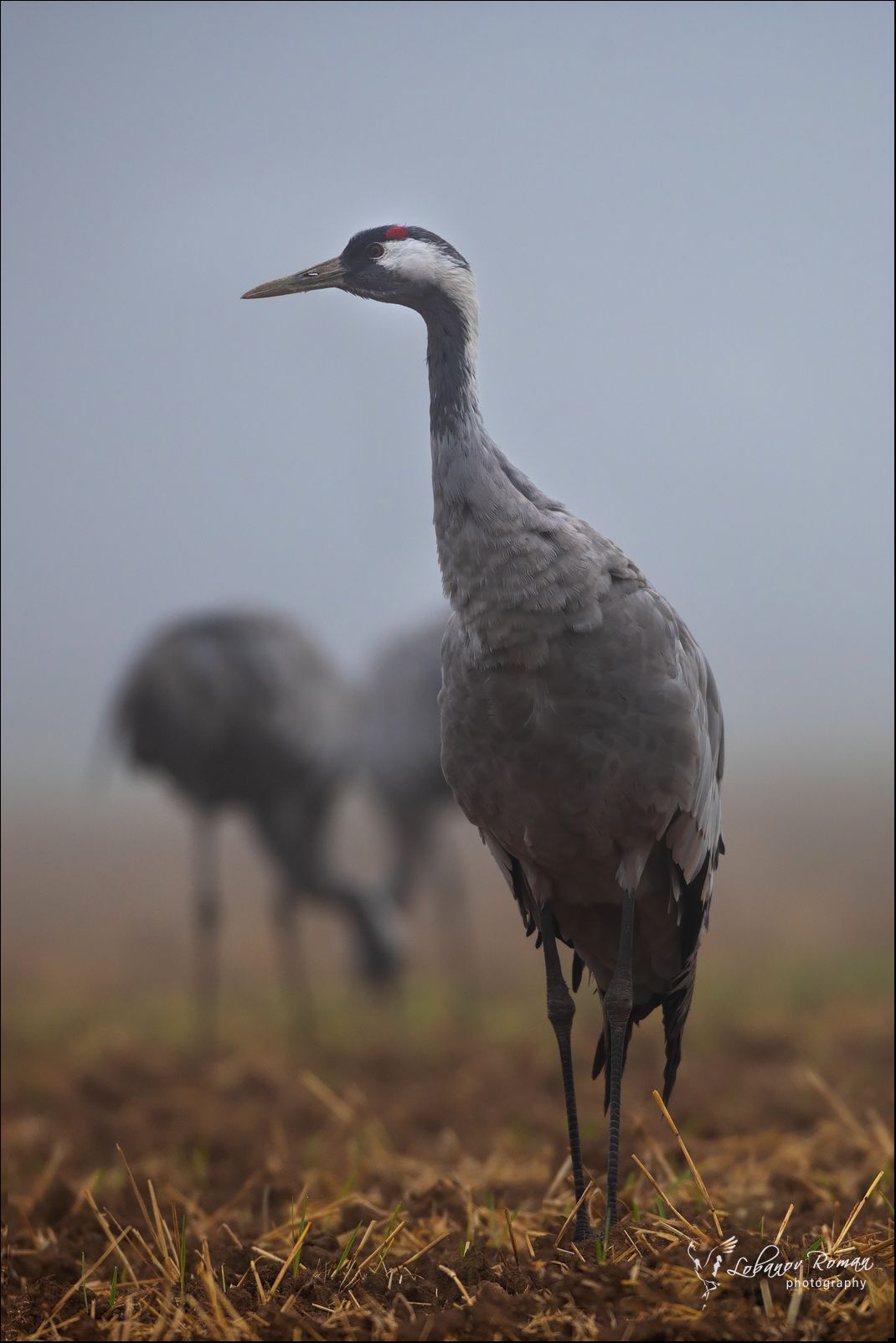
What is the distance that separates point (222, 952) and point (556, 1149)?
6202 mm

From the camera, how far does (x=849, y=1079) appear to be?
4.88 meters

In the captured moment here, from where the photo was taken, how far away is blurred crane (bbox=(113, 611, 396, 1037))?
289 inches

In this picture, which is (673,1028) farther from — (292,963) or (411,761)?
(292,963)

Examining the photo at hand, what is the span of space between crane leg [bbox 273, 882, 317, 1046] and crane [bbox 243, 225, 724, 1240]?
4982 mm

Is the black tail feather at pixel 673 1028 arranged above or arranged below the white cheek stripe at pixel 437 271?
below

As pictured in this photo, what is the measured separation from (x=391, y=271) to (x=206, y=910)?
537 cm

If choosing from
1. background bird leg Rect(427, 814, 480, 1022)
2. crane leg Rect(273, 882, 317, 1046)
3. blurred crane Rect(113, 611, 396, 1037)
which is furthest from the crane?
background bird leg Rect(427, 814, 480, 1022)

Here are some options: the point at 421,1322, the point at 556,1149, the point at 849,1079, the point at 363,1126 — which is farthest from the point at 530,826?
the point at 849,1079

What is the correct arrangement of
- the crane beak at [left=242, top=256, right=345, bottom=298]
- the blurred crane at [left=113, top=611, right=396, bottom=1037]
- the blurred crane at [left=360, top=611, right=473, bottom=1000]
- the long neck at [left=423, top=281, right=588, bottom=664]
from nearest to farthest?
the long neck at [left=423, top=281, right=588, bottom=664]
the crane beak at [left=242, top=256, right=345, bottom=298]
the blurred crane at [left=113, top=611, right=396, bottom=1037]
the blurred crane at [left=360, top=611, right=473, bottom=1000]

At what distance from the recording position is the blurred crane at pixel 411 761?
7.55 meters

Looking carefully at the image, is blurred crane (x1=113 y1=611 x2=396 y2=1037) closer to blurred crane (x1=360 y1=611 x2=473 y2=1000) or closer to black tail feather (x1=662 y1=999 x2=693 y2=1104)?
blurred crane (x1=360 y1=611 x2=473 y2=1000)

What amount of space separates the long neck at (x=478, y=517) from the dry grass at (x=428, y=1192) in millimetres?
1111

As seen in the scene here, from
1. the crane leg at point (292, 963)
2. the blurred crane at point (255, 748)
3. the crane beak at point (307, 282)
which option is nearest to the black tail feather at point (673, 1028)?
the crane beak at point (307, 282)

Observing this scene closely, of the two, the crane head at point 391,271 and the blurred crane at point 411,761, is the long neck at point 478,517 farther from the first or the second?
the blurred crane at point 411,761
